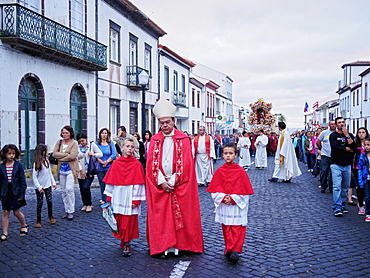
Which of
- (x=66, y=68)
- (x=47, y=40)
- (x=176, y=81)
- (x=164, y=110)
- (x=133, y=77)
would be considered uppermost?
(x=176, y=81)

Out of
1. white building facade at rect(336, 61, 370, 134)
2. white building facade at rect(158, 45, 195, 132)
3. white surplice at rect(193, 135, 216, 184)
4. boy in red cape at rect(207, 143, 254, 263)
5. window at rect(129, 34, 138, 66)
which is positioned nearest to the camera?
boy in red cape at rect(207, 143, 254, 263)

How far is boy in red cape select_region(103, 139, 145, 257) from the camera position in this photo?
5.50m

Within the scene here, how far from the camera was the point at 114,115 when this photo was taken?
21250mm

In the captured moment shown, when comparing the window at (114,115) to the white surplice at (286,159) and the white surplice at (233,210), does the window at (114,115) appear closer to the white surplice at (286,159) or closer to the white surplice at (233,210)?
the white surplice at (286,159)

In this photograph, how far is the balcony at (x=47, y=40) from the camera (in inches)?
472

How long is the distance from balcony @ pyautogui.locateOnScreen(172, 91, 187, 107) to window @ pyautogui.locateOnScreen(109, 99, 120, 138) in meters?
11.0

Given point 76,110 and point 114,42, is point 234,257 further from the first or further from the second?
point 114,42

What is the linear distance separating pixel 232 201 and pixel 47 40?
35.4ft

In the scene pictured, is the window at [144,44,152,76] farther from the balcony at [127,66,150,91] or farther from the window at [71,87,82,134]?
the window at [71,87,82,134]

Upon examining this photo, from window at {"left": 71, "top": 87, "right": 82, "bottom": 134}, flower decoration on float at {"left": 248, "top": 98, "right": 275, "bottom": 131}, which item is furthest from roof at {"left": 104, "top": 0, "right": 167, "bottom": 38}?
flower decoration on float at {"left": 248, "top": 98, "right": 275, "bottom": 131}

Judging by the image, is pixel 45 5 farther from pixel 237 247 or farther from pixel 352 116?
pixel 352 116

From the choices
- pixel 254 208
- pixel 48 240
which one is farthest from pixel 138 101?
pixel 48 240

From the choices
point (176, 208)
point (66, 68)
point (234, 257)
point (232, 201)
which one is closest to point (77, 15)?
point (66, 68)

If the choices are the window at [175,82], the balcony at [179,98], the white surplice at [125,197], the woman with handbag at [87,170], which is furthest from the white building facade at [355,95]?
the white surplice at [125,197]
